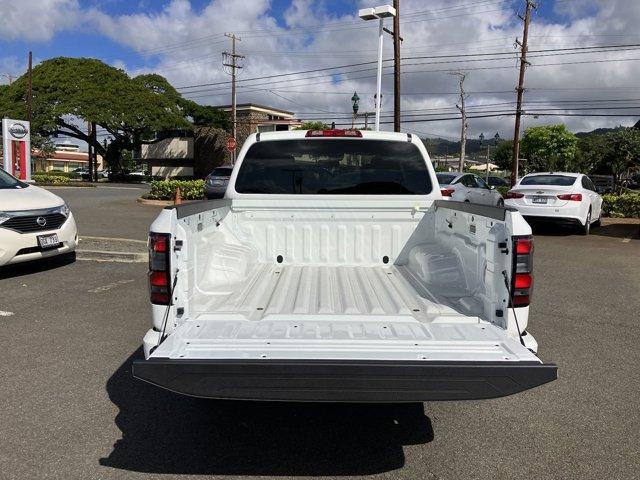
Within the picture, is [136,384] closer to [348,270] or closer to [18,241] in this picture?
[348,270]

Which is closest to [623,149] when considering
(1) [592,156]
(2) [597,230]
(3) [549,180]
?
(1) [592,156]

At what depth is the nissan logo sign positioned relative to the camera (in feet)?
68.4

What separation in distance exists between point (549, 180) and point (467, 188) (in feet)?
10.7

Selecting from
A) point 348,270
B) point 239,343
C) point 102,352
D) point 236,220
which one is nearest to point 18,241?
point 102,352

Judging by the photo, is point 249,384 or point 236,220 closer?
point 249,384

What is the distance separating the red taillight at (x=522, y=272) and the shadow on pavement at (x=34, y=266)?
7.19 meters

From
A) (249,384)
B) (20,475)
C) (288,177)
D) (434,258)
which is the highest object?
(288,177)

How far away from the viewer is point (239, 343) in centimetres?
270

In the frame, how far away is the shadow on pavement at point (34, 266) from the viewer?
7785 millimetres

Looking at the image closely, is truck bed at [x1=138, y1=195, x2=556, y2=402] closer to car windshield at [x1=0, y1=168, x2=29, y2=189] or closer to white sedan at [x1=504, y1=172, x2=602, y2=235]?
car windshield at [x1=0, y1=168, x2=29, y2=189]

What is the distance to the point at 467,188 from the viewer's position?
55.1 ft

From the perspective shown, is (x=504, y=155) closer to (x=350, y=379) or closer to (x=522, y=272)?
(x=522, y=272)

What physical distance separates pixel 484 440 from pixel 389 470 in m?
0.71

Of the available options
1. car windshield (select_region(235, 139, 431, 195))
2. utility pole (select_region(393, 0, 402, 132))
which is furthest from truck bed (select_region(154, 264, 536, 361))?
utility pole (select_region(393, 0, 402, 132))
